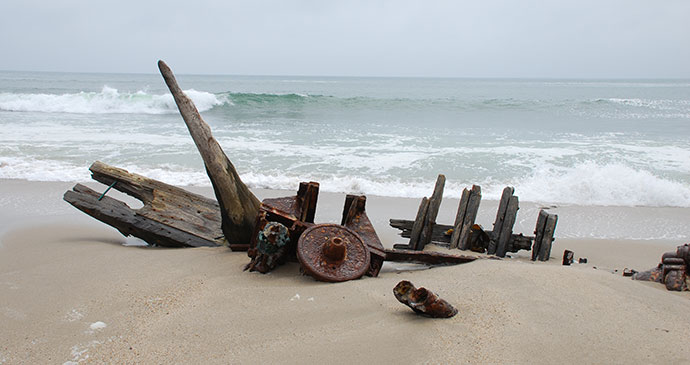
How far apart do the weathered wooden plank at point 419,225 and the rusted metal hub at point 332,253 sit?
1.32 metres

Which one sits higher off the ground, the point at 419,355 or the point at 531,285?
the point at 531,285

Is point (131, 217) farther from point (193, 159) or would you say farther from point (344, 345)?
point (193, 159)

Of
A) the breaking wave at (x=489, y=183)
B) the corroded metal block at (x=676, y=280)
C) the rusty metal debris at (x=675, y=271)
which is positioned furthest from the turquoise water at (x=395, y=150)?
the corroded metal block at (x=676, y=280)

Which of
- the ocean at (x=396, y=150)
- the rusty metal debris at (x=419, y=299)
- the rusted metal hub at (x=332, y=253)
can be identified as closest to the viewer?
the rusty metal debris at (x=419, y=299)

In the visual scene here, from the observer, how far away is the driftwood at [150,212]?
200 inches

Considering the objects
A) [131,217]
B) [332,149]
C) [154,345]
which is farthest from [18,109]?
[154,345]

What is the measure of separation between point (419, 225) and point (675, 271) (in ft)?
7.36

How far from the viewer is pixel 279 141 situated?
49.8 feet

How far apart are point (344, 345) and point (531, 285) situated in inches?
59.7

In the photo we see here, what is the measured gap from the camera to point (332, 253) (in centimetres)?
376

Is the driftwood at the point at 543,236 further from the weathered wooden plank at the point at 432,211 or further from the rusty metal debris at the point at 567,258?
the weathered wooden plank at the point at 432,211

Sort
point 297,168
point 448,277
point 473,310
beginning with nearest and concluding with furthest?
point 473,310 → point 448,277 → point 297,168

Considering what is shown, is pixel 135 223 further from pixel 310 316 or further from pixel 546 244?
pixel 546 244

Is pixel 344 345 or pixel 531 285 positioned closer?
pixel 344 345
